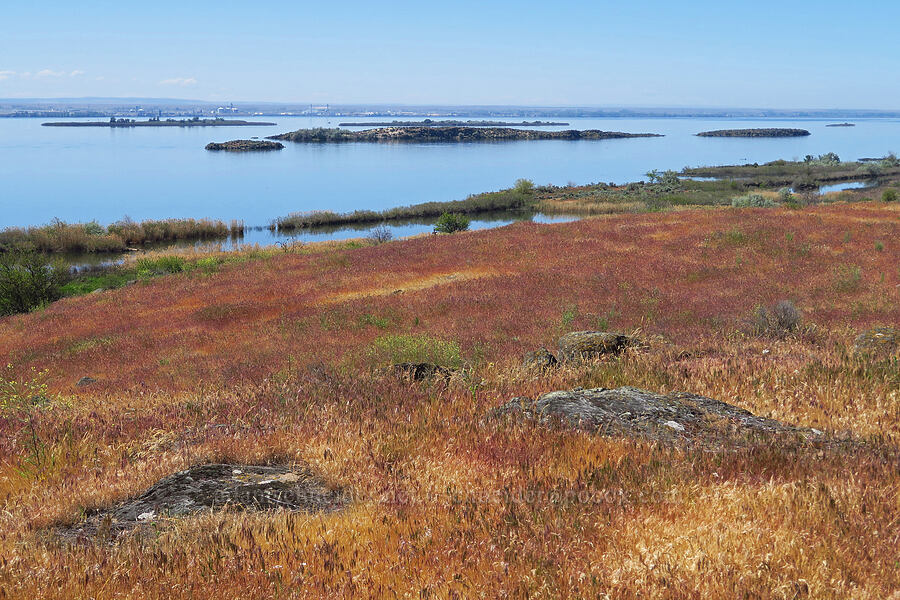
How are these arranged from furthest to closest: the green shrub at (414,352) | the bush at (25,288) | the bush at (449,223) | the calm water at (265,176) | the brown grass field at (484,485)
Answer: the calm water at (265,176) → the bush at (449,223) → the bush at (25,288) → the green shrub at (414,352) → the brown grass field at (484,485)

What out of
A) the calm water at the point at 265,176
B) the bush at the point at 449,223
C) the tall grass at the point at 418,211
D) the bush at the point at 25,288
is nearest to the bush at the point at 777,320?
the bush at the point at 25,288

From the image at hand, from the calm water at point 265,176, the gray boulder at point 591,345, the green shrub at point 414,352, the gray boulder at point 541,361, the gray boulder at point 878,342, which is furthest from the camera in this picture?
the calm water at point 265,176

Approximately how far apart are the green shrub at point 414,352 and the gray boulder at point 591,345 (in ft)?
6.85

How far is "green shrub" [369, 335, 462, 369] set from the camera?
1155 cm

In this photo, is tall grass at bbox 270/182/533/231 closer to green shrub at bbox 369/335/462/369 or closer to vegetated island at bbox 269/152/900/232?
vegetated island at bbox 269/152/900/232

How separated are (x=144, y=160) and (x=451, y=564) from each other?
175054 millimetres

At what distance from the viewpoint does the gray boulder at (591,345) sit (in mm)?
10484

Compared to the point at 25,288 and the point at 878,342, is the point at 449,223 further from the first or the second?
the point at 878,342

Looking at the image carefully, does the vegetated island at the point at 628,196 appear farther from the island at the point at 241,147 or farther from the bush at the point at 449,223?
the island at the point at 241,147

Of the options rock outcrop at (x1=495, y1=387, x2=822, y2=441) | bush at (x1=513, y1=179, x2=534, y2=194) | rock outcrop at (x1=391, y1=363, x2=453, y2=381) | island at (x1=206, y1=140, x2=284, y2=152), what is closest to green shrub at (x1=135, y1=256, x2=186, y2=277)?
rock outcrop at (x1=391, y1=363, x2=453, y2=381)

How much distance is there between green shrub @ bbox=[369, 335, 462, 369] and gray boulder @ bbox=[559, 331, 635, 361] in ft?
6.85

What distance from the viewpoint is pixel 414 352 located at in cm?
1235

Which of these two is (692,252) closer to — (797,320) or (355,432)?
(797,320)

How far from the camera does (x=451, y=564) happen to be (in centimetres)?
334
